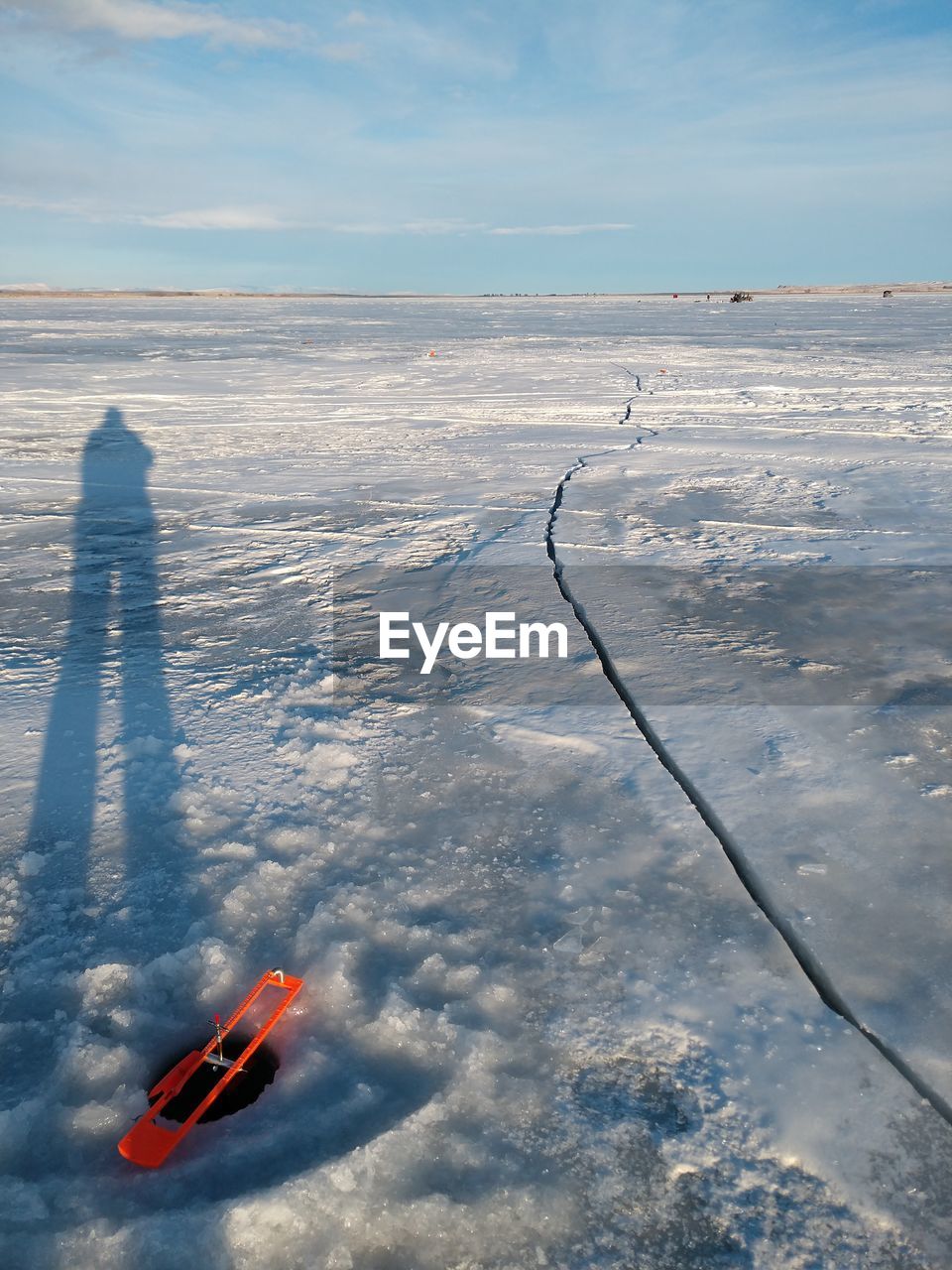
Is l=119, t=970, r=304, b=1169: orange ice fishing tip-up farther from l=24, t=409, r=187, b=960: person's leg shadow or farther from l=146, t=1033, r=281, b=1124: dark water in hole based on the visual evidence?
l=24, t=409, r=187, b=960: person's leg shadow

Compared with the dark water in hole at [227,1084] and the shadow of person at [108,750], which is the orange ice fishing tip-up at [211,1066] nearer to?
the dark water in hole at [227,1084]

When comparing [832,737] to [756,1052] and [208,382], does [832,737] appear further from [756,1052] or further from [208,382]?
[208,382]

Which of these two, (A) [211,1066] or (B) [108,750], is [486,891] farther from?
(B) [108,750]

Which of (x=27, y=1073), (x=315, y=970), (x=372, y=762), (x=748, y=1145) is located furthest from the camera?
(x=372, y=762)

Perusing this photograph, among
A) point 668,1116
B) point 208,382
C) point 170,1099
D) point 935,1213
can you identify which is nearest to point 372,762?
point 170,1099

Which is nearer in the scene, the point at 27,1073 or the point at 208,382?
the point at 27,1073
